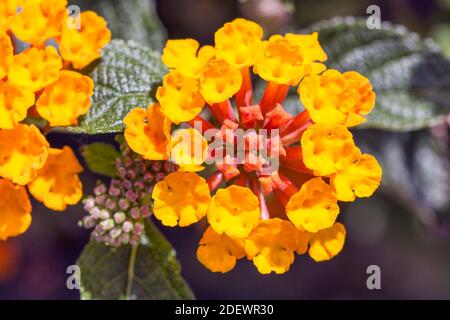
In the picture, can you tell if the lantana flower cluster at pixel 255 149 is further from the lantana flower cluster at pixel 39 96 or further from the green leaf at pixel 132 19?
the green leaf at pixel 132 19

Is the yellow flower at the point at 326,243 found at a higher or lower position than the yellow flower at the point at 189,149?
lower

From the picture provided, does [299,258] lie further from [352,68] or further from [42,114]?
[42,114]

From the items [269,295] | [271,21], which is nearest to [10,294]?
[269,295]

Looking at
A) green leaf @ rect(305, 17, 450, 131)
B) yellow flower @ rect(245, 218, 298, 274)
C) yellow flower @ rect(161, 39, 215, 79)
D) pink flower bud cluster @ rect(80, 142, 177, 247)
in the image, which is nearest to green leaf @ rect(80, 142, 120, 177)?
pink flower bud cluster @ rect(80, 142, 177, 247)

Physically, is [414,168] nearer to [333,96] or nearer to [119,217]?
[333,96]

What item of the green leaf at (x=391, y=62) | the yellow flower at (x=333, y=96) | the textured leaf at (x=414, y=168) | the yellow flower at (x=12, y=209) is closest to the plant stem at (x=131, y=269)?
the yellow flower at (x=12, y=209)

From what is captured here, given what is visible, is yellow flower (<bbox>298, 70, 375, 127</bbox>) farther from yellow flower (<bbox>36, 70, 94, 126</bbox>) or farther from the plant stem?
the plant stem

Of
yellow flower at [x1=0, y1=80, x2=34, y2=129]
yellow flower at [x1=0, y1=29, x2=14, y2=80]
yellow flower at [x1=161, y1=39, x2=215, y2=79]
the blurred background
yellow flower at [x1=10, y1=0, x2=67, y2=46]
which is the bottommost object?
the blurred background
